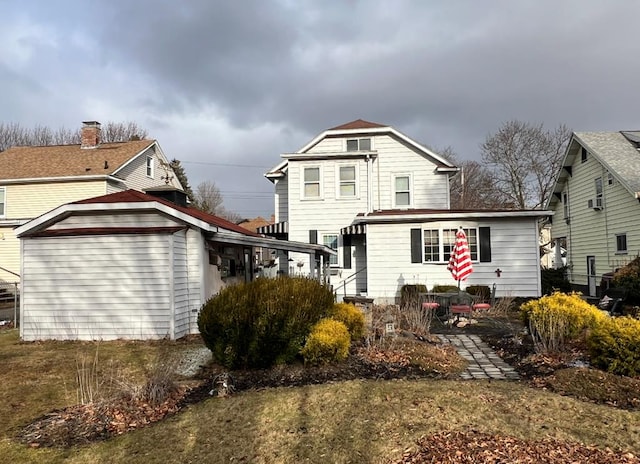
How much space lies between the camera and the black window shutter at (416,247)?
1633 cm

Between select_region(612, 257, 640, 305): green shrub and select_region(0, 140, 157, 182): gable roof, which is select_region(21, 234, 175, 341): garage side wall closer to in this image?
select_region(612, 257, 640, 305): green shrub

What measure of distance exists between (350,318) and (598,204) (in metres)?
17.5

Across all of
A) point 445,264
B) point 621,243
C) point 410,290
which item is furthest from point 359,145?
point 621,243

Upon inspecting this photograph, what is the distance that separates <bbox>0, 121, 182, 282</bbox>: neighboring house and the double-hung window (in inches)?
262

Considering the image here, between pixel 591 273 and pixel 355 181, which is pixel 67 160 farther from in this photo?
pixel 591 273

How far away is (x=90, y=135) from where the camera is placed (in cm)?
2583

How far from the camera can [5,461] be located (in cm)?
411

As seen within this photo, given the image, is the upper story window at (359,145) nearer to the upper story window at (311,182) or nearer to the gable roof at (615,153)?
the upper story window at (311,182)

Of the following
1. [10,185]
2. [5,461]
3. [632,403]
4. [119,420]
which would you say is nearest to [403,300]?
[632,403]

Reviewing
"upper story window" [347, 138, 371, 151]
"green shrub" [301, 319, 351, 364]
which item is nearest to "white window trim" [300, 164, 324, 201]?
"upper story window" [347, 138, 371, 151]

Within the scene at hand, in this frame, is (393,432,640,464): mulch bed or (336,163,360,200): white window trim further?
(336,163,360,200): white window trim

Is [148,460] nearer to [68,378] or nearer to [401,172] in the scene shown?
[68,378]

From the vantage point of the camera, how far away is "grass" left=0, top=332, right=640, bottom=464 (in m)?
4.09

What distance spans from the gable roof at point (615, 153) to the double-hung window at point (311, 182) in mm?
11698
